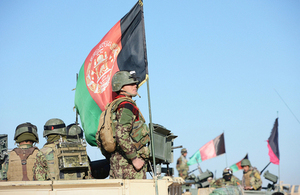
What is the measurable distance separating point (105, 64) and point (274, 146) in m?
11.0

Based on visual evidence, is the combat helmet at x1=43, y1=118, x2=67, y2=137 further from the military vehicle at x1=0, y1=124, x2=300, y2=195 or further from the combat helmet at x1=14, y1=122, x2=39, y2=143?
the military vehicle at x1=0, y1=124, x2=300, y2=195

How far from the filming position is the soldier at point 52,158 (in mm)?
6664

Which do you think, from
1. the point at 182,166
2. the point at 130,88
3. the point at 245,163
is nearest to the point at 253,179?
the point at 245,163

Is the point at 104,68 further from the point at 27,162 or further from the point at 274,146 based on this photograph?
the point at 274,146

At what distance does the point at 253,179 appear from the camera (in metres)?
17.0

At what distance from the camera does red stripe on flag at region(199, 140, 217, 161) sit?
1873 centimetres

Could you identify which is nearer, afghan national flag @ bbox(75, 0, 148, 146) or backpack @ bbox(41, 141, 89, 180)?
afghan national flag @ bbox(75, 0, 148, 146)

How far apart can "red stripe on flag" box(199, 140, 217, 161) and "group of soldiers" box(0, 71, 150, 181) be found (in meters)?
11.8

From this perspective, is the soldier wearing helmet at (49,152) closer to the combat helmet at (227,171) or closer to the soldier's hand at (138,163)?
the soldier's hand at (138,163)

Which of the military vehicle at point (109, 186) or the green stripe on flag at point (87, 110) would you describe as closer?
the military vehicle at point (109, 186)

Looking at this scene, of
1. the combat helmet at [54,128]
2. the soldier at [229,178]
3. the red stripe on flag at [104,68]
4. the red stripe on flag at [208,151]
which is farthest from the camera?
the red stripe on flag at [208,151]

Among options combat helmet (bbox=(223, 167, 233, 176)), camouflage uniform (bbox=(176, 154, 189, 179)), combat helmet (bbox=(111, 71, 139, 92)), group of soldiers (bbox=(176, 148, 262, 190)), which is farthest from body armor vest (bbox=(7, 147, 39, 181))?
camouflage uniform (bbox=(176, 154, 189, 179))

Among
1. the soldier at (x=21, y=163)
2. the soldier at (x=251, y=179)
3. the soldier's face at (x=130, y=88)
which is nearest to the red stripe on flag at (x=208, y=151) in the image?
the soldier at (x=251, y=179)

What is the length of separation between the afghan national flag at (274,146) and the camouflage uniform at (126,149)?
1215 cm
